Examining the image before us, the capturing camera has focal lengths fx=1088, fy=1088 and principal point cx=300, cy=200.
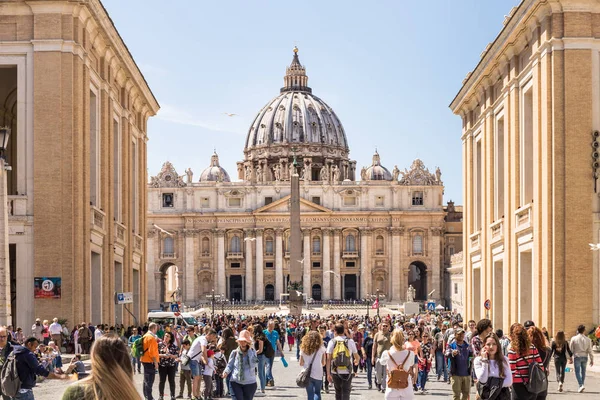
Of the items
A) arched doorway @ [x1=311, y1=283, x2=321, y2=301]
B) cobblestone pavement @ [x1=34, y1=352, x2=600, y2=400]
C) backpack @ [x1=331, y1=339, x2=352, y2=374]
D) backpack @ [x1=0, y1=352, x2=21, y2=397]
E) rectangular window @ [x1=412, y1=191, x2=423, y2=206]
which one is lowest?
arched doorway @ [x1=311, y1=283, x2=321, y2=301]

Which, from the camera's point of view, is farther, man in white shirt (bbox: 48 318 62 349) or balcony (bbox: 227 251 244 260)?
balcony (bbox: 227 251 244 260)

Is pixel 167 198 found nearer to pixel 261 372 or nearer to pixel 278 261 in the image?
pixel 278 261

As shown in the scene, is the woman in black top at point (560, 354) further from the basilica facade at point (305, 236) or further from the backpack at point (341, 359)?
the basilica facade at point (305, 236)

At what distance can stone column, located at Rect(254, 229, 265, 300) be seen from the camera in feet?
411

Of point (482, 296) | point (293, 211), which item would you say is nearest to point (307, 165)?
point (293, 211)

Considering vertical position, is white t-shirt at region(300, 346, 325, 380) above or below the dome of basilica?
below

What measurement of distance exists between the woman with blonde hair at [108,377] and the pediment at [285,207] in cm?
11821

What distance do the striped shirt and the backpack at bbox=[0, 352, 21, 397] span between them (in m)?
5.58

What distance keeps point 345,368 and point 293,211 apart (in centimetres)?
3603

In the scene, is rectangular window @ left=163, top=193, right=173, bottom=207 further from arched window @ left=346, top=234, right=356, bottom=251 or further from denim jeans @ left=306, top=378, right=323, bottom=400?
denim jeans @ left=306, top=378, right=323, bottom=400

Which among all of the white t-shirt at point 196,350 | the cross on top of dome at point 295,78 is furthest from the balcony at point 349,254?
the white t-shirt at point 196,350

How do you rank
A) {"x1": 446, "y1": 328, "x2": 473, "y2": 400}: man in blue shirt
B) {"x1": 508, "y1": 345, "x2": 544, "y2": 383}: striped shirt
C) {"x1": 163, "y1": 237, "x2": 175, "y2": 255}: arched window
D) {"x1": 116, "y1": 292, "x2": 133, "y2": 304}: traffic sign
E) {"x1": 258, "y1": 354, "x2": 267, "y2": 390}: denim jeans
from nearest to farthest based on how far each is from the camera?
{"x1": 508, "y1": 345, "x2": 544, "y2": 383}: striped shirt < {"x1": 446, "y1": 328, "x2": 473, "y2": 400}: man in blue shirt < {"x1": 258, "y1": 354, "x2": 267, "y2": 390}: denim jeans < {"x1": 116, "y1": 292, "x2": 133, "y2": 304}: traffic sign < {"x1": 163, "y1": 237, "x2": 175, "y2": 255}: arched window

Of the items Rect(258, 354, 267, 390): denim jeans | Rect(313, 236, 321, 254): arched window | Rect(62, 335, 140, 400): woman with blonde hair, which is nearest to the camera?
Rect(62, 335, 140, 400): woman with blonde hair

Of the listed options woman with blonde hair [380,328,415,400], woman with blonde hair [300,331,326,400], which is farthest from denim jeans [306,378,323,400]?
woman with blonde hair [380,328,415,400]
